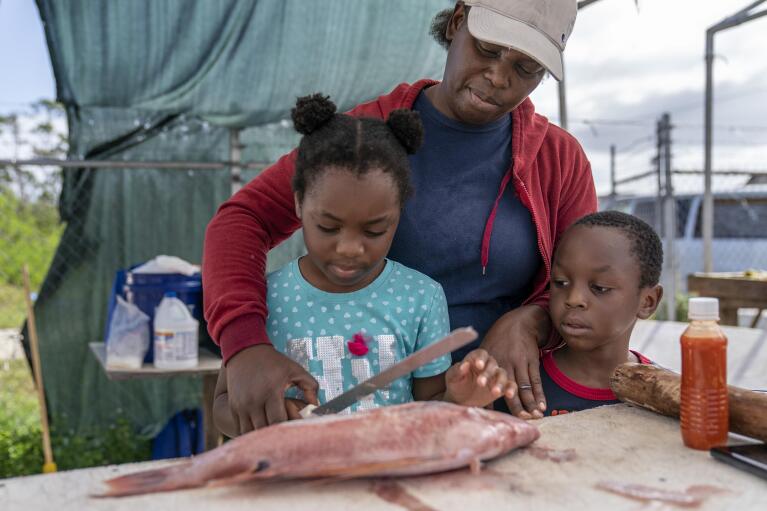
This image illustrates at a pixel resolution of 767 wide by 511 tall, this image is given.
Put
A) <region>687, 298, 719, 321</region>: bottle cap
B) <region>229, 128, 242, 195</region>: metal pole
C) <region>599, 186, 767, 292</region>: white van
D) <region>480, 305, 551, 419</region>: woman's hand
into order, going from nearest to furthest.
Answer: <region>687, 298, 719, 321</region>: bottle cap → <region>480, 305, 551, 419</region>: woman's hand → <region>229, 128, 242, 195</region>: metal pole → <region>599, 186, 767, 292</region>: white van

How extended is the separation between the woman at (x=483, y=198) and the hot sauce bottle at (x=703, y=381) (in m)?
0.42

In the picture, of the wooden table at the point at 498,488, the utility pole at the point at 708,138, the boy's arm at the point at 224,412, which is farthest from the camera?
the utility pole at the point at 708,138

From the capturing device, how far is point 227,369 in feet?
5.71

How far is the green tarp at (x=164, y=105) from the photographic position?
479 cm

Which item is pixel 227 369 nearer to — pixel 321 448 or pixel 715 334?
pixel 321 448

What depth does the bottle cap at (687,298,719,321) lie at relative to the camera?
1.48 meters

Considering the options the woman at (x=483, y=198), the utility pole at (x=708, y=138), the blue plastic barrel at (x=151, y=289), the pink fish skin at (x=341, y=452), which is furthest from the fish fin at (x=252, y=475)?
the utility pole at (x=708, y=138)

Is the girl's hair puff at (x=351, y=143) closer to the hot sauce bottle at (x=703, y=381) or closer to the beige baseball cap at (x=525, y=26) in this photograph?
the beige baseball cap at (x=525, y=26)

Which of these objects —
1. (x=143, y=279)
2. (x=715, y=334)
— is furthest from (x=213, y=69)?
(x=715, y=334)

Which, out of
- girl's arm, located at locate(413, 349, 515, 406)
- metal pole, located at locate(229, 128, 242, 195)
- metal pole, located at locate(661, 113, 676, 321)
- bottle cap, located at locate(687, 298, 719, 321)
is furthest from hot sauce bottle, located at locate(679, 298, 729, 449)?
metal pole, located at locate(661, 113, 676, 321)

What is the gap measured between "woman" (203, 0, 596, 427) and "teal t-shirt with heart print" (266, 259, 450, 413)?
0.11 meters

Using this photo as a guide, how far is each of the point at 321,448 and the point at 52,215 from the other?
21.5ft

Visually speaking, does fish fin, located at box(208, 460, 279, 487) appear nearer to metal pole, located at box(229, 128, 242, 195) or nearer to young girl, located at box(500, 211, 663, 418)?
young girl, located at box(500, 211, 663, 418)

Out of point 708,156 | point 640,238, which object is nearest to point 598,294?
point 640,238
